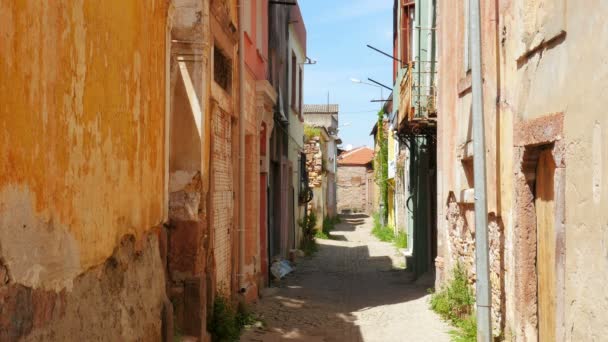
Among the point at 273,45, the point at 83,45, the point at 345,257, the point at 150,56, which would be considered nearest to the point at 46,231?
the point at 83,45

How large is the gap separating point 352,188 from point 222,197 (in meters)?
48.1

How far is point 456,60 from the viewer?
10.5 m

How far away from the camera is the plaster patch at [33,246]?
315cm

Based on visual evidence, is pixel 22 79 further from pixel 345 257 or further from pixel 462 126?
pixel 345 257

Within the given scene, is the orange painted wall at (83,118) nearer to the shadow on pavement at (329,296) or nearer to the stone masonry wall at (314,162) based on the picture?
the shadow on pavement at (329,296)

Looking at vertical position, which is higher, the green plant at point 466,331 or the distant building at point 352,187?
the distant building at point 352,187

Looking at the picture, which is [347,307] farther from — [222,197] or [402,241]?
[402,241]

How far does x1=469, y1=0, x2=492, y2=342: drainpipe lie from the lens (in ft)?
23.4

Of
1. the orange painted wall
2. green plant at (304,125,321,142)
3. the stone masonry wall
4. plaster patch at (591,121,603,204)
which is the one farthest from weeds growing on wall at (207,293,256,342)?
green plant at (304,125,321,142)

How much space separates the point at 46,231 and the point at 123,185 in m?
1.40

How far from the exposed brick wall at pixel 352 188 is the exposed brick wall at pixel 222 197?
154 ft

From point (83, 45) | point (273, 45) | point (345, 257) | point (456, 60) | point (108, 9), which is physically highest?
point (273, 45)

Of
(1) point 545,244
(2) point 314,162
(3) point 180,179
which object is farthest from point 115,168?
(2) point 314,162

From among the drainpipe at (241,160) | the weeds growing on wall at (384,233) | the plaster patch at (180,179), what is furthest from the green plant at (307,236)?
the plaster patch at (180,179)
